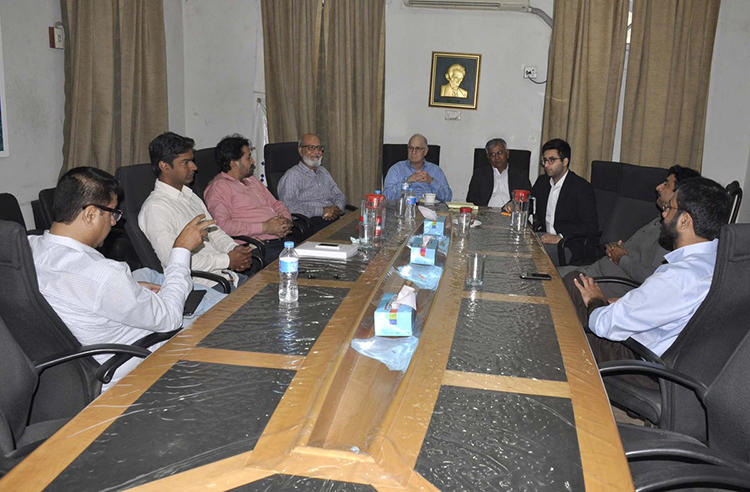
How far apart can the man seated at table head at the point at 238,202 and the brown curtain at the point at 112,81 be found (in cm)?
127

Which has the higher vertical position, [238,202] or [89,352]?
[238,202]

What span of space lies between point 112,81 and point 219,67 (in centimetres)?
176

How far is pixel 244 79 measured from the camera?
6.35 meters

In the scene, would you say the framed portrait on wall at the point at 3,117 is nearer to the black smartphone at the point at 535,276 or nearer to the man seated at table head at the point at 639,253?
the black smartphone at the point at 535,276

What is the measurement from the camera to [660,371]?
1.89 meters

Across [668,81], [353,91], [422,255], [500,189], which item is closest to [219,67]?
[353,91]

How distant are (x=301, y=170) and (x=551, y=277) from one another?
8.83ft

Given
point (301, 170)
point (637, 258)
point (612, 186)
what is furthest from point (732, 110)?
point (301, 170)

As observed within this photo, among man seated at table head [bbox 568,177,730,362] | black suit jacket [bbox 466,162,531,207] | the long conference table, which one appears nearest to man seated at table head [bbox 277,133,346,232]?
black suit jacket [bbox 466,162,531,207]

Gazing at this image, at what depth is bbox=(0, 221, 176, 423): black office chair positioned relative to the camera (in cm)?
178

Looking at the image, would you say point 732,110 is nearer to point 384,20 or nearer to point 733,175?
point 733,175

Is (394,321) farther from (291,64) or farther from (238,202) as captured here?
(291,64)

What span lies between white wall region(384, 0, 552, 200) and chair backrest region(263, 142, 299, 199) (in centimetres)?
156

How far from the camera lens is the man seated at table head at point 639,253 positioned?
3.42 metres
